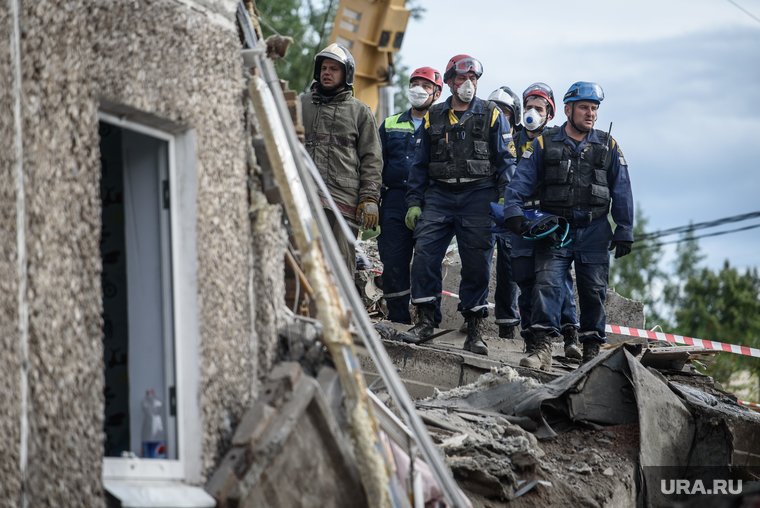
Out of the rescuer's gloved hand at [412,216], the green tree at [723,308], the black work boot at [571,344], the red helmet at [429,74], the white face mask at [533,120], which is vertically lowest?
the green tree at [723,308]

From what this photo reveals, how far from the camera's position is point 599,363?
17.9ft

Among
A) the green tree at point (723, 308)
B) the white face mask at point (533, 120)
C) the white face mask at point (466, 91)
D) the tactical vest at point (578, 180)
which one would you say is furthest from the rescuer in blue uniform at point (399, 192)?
the green tree at point (723, 308)

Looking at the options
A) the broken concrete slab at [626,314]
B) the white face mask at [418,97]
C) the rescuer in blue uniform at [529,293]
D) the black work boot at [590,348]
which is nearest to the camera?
the black work boot at [590,348]

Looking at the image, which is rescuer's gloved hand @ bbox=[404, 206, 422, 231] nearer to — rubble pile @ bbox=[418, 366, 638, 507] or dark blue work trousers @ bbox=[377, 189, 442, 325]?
A: dark blue work trousers @ bbox=[377, 189, 442, 325]

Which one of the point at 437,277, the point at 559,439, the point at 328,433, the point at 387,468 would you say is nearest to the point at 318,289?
the point at 328,433

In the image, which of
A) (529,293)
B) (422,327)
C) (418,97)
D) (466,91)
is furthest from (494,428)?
(418,97)

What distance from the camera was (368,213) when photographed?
22.3ft

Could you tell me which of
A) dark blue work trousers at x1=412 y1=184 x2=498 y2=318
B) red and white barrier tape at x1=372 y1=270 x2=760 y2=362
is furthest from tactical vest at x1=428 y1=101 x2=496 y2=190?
red and white barrier tape at x1=372 y1=270 x2=760 y2=362

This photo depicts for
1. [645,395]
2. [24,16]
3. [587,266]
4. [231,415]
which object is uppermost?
[24,16]

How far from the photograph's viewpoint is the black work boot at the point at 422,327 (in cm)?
675

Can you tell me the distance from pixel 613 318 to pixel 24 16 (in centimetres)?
810

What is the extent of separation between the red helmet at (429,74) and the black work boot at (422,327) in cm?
254

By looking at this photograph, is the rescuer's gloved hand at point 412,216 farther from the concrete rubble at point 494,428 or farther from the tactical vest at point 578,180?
the tactical vest at point 578,180

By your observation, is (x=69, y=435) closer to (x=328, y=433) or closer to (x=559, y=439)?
(x=328, y=433)
